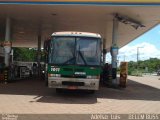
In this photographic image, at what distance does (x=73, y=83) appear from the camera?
1698 centimetres

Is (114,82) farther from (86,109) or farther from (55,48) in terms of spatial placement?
(86,109)

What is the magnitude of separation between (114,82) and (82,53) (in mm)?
9412

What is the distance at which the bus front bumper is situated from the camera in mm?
16891

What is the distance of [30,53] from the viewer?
112562 mm

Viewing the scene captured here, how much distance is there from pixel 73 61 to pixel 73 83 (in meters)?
1.02

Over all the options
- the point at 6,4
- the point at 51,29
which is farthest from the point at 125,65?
the point at 51,29

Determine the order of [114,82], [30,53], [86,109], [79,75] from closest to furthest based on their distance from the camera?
[86,109] → [79,75] → [114,82] → [30,53]

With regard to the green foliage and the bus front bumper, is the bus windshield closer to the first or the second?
the bus front bumper

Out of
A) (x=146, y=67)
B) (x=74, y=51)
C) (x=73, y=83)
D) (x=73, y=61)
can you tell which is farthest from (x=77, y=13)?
(x=146, y=67)

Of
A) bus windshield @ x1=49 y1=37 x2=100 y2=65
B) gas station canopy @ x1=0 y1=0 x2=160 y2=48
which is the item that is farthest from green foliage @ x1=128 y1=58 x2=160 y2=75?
bus windshield @ x1=49 y1=37 x2=100 y2=65

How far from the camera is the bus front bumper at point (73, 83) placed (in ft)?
55.4

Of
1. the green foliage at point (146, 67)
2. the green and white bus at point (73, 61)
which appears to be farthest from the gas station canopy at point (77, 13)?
the green foliage at point (146, 67)

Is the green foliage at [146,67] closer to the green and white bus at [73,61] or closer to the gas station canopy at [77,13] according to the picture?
the gas station canopy at [77,13]

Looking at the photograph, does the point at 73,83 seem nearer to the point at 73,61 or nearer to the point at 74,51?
the point at 73,61
